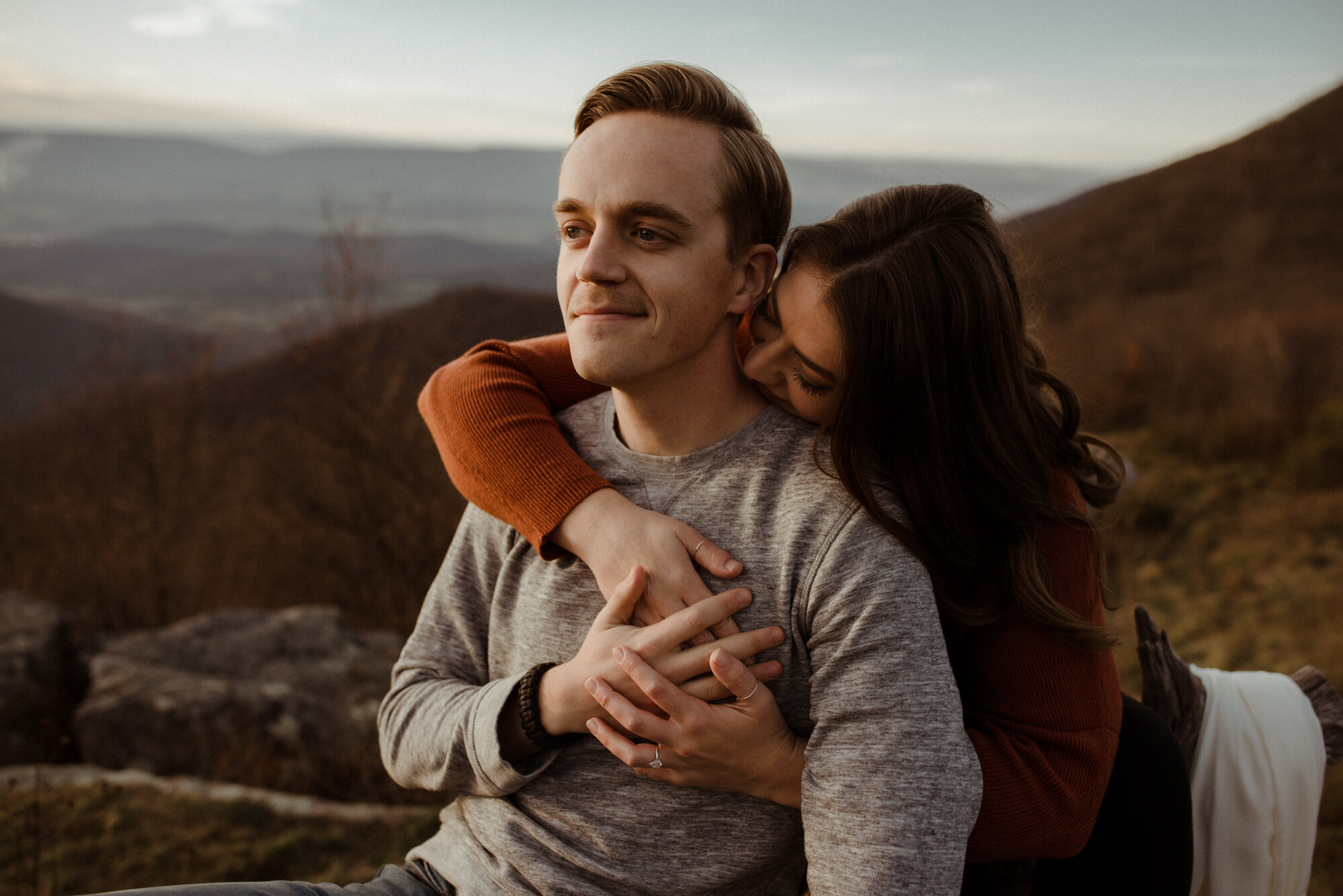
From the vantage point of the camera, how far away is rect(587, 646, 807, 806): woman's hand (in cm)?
136

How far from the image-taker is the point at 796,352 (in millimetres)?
1610

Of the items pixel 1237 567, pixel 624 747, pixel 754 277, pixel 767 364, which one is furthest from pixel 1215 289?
pixel 624 747

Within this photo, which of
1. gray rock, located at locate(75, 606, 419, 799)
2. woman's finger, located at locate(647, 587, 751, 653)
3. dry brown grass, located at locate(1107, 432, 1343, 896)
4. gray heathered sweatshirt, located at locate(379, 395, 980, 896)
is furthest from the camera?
dry brown grass, located at locate(1107, 432, 1343, 896)

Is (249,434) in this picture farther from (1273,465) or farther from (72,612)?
(1273,465)

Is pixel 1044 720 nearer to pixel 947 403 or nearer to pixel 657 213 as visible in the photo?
pixel 947 403

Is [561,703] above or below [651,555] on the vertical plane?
below

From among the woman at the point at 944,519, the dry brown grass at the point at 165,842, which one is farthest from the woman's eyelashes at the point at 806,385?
the dry brown grass at the point at 165,842

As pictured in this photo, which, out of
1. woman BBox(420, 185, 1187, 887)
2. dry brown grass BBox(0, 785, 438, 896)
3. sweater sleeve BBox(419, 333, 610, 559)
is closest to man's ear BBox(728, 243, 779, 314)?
woman BBox(420, 185, 1187, 887)

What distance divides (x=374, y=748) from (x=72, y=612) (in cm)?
684

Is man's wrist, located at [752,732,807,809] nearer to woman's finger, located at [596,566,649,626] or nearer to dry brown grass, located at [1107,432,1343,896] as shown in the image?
woman's finger, located at [596,566,649,626]

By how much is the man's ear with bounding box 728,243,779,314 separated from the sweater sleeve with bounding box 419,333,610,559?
0.48 metres

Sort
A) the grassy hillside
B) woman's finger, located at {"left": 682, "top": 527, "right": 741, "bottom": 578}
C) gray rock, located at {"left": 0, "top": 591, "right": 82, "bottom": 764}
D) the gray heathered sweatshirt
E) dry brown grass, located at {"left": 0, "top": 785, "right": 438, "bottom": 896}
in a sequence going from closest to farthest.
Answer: the gray heathered sweatshirt, woman's finger, located at {"left": 682, "top": 527, "right": 741, "bottom": 578}, dry brown grass, located at {"left": 0, "top": 785, "right": 438, "bottom": 896}, gray rock, located at {"left": 0, "top": 591, "right": 82, "bottom": 764}, the grassy hillside

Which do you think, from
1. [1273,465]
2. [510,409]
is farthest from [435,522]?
[1273,465]

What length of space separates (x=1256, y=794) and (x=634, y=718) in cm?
147
